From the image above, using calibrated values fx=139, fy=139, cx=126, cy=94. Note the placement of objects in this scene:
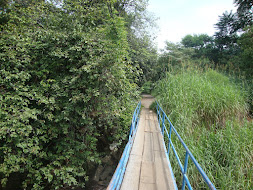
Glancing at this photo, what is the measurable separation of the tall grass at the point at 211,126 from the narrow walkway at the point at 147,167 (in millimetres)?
578

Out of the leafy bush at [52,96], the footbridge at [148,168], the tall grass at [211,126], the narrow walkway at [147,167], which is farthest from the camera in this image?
the tall grass at [211,126]

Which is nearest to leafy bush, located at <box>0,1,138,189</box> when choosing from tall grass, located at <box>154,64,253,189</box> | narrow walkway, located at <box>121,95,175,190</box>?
narrow walkway, located at <box>121,95,175,190</box>

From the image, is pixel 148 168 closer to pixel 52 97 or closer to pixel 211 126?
pixel 52 97

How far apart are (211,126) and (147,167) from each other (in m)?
2.87

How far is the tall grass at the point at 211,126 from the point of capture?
10.0ft

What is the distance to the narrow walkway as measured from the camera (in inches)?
85.5

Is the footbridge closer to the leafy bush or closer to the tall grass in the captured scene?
the tall grass

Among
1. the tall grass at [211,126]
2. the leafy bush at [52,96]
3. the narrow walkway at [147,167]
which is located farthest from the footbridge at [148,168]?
the leafy bush at [52,96]

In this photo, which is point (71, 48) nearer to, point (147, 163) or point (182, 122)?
point (147, 163)

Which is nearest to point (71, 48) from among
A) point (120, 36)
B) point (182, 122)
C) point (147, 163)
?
point (120, 36)

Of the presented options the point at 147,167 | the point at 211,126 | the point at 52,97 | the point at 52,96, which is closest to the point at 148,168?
the point at 147,167

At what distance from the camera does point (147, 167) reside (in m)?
2.65

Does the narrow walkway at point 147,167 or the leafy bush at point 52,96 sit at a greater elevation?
the leafy bush at point 52,96

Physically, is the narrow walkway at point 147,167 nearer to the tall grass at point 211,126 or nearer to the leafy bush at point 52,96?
the tall grass at point 211,126
